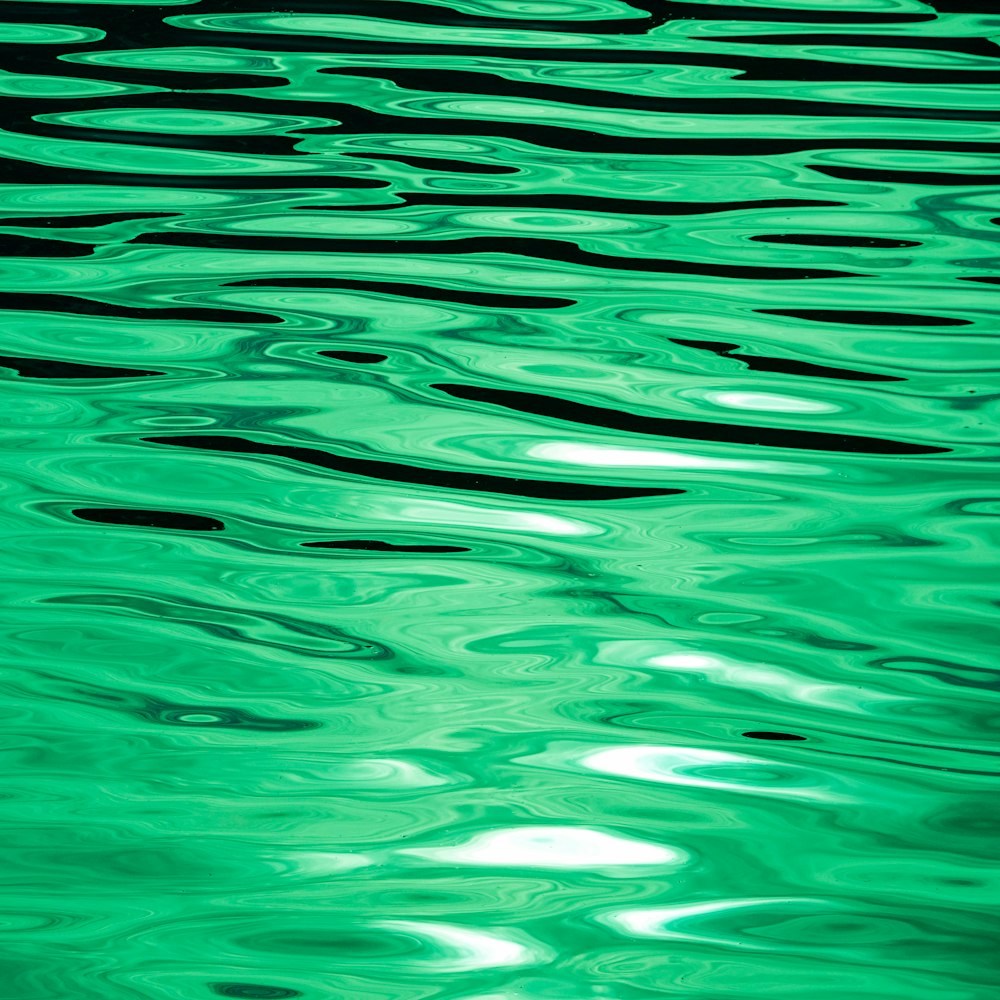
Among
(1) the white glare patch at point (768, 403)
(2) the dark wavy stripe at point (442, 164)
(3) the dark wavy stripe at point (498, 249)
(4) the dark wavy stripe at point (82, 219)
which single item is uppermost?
(2) the dark wavy stripe at point (442, 164)

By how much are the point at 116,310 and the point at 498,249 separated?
0.51m

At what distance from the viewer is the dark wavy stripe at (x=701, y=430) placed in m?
1.44

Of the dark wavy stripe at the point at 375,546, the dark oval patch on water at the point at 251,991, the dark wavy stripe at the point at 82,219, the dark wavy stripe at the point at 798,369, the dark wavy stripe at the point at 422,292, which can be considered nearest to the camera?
the dark oval patch on water at the point at 251,991

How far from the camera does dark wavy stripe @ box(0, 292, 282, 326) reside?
5.34 ft

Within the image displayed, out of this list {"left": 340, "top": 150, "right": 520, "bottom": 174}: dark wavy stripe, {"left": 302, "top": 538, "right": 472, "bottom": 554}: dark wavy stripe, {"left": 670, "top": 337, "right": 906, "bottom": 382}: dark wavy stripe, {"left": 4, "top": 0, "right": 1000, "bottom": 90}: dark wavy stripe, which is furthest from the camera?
{"left": 4, "top": 0, "right": 1000, "bottom": 90}: dark wavy stripe

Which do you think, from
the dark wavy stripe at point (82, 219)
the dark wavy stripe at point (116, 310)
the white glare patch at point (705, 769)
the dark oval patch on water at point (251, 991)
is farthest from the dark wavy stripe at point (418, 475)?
the dark oval patch on water at point (251, 991)

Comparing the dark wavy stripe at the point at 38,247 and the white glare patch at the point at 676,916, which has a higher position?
the dark wavy stripe at the point at 38,247

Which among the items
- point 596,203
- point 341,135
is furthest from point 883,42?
point 341,135

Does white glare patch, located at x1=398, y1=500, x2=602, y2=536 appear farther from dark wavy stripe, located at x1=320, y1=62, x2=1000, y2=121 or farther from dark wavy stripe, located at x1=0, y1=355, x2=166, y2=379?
dark wavy stripe, located at x1=320, y1=62, x2=1000, y2=121

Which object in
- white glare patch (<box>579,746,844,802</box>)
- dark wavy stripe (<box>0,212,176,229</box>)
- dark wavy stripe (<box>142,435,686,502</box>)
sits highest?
dark wavy stripe (<box>0,212,176,229</box>)

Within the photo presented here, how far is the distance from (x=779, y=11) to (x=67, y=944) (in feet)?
6.15

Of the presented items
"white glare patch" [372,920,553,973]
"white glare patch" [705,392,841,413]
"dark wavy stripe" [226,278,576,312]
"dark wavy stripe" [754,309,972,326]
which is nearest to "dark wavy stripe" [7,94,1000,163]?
"dark wavy stripe" [226,278,576,312]

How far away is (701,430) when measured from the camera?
1462 millimetres

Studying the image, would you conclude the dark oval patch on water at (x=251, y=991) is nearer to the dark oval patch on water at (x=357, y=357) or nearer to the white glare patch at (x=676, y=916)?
the white glare patch at (x=676, y=916)
